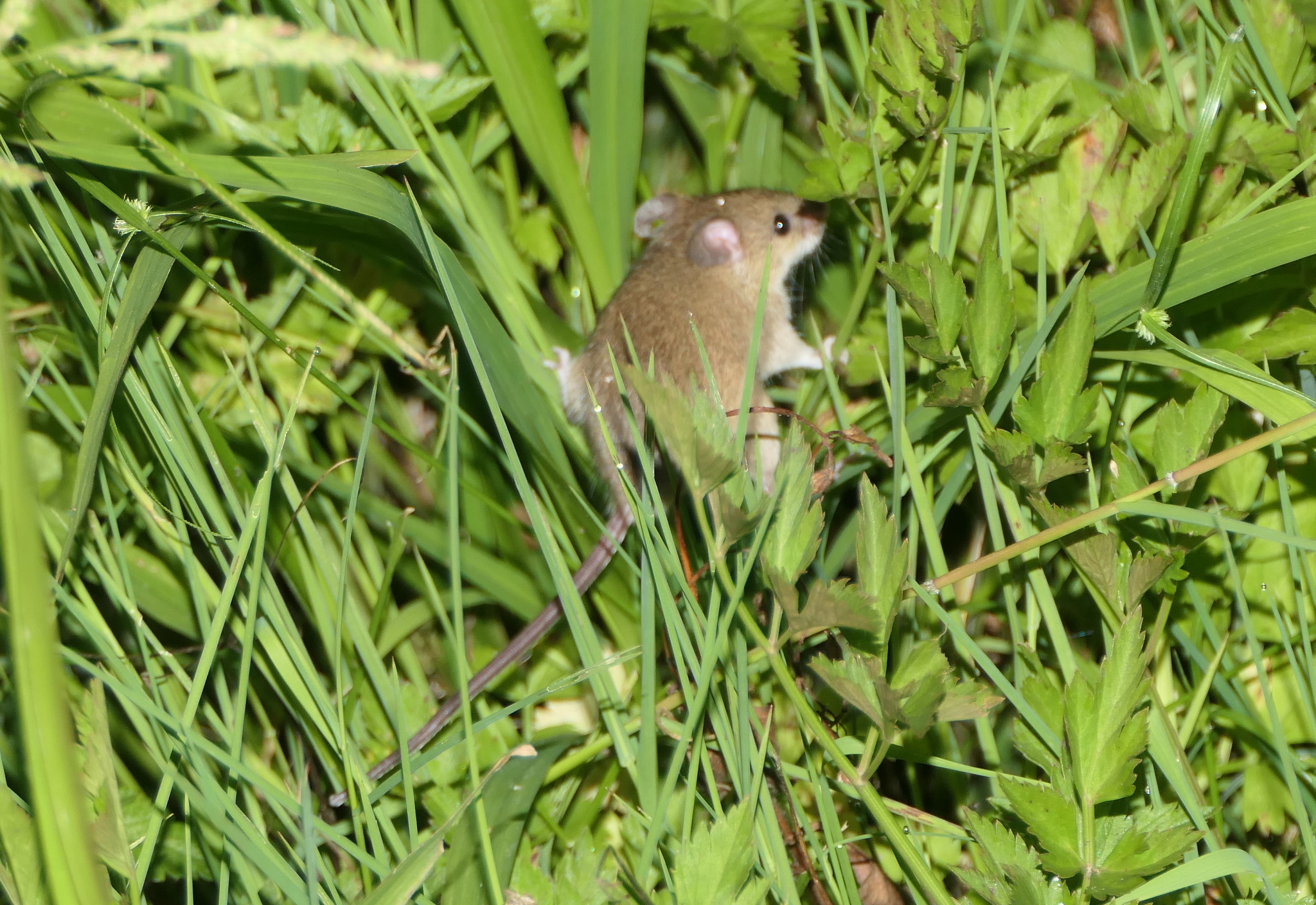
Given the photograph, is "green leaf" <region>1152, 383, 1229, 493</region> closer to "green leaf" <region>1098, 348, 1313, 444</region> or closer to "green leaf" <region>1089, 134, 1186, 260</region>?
"green leaf" <region>1098, 348, 1313, 444</region>

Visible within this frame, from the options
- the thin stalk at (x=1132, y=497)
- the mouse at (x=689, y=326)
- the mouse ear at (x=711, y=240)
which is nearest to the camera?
the thin stalk at (x=1132, y=497)

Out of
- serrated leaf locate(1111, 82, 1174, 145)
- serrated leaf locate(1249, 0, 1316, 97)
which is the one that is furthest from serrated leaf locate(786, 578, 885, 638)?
serrated leaf locate(1249, 0, 1316, 97)

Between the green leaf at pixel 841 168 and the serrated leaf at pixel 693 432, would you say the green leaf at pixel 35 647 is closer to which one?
the serrated leaf at pixel 693 432

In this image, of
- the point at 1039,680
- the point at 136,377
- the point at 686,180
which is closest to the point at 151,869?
the point at 136,377

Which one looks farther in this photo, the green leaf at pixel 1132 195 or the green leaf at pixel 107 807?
the green leaf at pixel 1132 195

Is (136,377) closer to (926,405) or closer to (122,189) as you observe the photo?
(122,189)

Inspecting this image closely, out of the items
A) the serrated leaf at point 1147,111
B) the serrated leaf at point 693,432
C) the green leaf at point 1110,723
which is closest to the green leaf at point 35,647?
the serrated leaf at point 693,432

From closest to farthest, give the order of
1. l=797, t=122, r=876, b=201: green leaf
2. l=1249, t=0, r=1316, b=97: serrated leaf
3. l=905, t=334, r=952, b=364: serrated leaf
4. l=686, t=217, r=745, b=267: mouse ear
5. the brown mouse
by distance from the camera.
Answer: l=905, t=334, r=952, b=364: serrated leaf < l=1249, t=0, r=1316, b=97: serrated leaf < l=797, t=122, r=876, b=201: green leaf < the brown mouse < l=686, t=217, r=745, b=267: mouse ear

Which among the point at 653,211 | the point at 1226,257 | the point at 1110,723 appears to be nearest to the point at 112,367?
the point at 653,211
